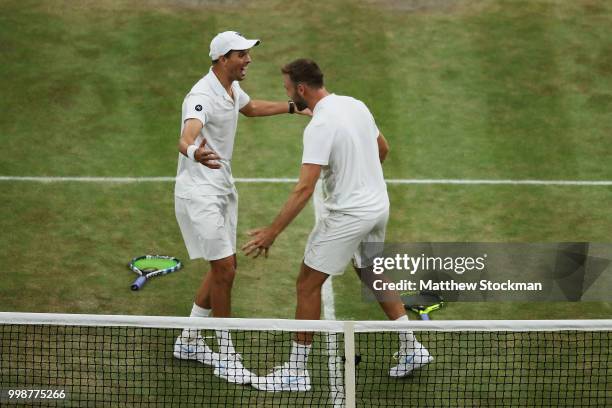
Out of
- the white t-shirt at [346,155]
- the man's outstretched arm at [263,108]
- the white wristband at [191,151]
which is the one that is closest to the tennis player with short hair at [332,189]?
the white t-shirt at [346,155]

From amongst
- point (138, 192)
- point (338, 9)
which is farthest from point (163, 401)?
point (338, 9)

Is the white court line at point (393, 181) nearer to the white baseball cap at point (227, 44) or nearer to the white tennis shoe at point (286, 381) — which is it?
the white baseball cap at point (227, 44)

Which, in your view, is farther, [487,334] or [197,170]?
[487,334]

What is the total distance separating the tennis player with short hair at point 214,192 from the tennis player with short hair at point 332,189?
49cm

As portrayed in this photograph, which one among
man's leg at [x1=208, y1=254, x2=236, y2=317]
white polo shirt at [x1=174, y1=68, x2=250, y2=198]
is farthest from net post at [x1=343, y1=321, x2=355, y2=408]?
white polo shirt at [x1=174, y1=68, x2=250, y2=198]

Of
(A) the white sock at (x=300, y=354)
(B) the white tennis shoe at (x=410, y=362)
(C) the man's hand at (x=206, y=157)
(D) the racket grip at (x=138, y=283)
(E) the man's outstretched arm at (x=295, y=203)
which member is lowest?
(B) the white tennis shoe at (x=410, y=362)

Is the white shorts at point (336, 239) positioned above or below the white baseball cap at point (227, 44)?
below

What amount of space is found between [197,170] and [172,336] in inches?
61.4

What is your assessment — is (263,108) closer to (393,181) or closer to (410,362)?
(410,362)

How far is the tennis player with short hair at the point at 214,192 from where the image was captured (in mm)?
9055

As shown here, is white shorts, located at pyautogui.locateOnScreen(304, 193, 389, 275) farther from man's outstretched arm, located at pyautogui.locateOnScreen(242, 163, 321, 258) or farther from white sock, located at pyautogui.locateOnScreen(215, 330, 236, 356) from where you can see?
white sock, located at pyautogui.locateOnScreen(215, 330, 236, 356)

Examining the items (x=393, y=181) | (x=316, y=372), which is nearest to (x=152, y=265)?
(x=316, y=372)

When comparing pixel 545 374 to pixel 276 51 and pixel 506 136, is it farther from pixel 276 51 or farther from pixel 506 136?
pixel 276 51

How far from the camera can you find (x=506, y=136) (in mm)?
13273
